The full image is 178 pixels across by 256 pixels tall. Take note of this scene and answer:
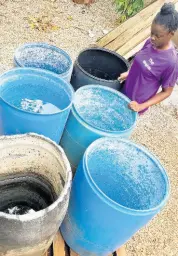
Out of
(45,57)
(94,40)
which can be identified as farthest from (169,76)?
(94,40)

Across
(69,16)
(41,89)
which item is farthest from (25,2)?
(41,89)

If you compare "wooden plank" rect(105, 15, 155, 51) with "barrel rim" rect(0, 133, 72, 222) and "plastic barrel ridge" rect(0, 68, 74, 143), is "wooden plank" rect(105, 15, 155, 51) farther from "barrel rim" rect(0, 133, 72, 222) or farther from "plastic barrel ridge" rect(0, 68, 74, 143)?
"barrel rim" rect(0, 133, 72, 222)

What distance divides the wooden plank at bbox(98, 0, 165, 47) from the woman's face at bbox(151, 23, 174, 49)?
1919 mm

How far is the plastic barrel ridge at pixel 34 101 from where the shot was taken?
1.86 metres

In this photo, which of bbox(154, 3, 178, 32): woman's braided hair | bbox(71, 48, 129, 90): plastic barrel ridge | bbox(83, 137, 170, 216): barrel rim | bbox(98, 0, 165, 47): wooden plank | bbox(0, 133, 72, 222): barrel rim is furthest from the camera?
bbox(98, 0, 165, 47): wooden plank

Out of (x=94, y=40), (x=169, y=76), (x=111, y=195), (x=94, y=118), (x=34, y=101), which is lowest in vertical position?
(x=94, y=40)

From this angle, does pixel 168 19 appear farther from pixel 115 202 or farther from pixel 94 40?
pixel 94 40

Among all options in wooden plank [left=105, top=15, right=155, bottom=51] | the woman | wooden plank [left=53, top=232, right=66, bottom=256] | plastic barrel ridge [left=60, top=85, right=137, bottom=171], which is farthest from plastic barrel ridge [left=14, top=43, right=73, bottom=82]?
wooden plank [left=105, top=15, right=155, bottom=51]

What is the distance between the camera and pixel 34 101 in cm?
226

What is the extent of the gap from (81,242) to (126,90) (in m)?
1.26

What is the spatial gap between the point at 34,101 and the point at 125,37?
92.7 inches

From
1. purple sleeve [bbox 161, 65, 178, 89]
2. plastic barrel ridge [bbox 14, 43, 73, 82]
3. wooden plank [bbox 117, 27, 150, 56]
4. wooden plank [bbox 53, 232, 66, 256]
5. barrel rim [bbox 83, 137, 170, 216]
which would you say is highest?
purple sleeve [bbox 161, 65, 178, 89]

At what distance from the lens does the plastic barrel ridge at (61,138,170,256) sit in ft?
6.13

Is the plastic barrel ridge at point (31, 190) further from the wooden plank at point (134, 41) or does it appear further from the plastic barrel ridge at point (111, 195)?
the wooden plank at point (134, 41)
